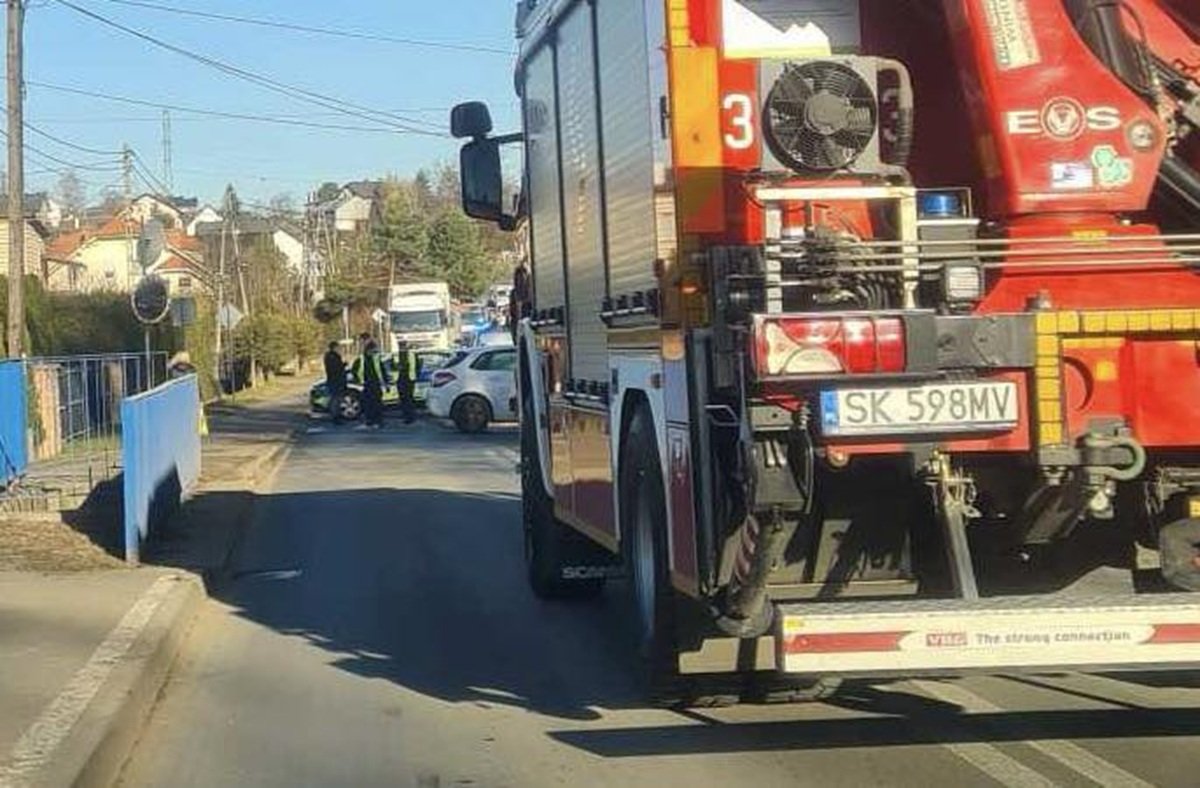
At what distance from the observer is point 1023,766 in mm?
6801

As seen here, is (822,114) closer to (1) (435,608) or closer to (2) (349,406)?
(1) (435,608)

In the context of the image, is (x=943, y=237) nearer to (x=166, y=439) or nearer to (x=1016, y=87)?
(x=1016, y=87)

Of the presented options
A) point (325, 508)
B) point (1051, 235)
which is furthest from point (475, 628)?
point (325, 508)

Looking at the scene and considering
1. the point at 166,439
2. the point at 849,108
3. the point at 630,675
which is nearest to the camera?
the point at 849,108

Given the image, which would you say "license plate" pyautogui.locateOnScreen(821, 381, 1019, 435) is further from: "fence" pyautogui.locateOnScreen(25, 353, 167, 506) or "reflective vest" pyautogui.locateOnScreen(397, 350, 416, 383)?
"reflective vest" pyautogui.locateOnScreen(397, 350, 416, 383)

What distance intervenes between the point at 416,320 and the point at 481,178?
5319cm

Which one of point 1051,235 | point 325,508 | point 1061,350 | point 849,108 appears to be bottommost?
point 325,508

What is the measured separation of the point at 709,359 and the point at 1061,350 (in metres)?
1.24

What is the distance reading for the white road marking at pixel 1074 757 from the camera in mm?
6500

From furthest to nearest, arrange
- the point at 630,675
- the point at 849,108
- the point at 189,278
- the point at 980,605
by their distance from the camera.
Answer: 1. the point at 189,278
2. the point at 630,675
3. the point at 849,108
4. the point at 980,605

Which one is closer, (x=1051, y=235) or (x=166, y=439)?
(x=1051, y=235)

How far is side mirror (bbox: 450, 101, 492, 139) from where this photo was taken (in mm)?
11109

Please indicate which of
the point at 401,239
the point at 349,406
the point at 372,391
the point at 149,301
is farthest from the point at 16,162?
the point at 401,239

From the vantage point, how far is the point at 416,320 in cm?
6438
